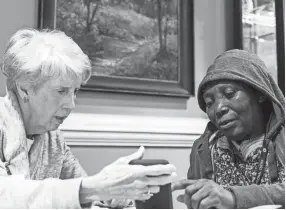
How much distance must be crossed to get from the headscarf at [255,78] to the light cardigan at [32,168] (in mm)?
585

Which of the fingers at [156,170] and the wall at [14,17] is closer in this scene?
the fingers at [156,170]

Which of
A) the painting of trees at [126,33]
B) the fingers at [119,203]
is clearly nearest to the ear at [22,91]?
the fingers at [119,203]

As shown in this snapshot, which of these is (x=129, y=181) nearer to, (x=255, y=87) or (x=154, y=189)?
(x=154, y=189)

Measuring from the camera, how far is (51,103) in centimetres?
117

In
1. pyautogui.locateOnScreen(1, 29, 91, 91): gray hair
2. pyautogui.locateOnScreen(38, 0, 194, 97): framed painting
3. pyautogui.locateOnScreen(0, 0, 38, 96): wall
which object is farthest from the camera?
pyautogui.locateOnScreen(38, 0, 194, 97): framed painting

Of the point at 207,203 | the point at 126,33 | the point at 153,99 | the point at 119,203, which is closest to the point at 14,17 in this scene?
the point at 126,33

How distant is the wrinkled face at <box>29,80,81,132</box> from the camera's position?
115cm

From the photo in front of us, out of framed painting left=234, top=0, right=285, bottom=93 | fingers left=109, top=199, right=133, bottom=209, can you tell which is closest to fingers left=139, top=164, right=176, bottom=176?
fingers left=109, top=199, right=133, bottom=209

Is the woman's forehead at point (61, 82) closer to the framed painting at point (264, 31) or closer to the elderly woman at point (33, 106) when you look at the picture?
the elderly woman at point (33, 106)

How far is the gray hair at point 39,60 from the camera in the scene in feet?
3.67

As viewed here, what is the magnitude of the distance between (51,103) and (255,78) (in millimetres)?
679

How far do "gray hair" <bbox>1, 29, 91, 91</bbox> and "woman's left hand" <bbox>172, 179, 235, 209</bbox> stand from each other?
49cm

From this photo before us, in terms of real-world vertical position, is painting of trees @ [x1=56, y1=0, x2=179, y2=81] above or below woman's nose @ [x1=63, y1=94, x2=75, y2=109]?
above

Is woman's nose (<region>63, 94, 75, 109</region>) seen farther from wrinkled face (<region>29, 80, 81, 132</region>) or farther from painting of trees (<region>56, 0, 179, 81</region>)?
painting of trees (<region>56, 0, 179, 81</region>)
